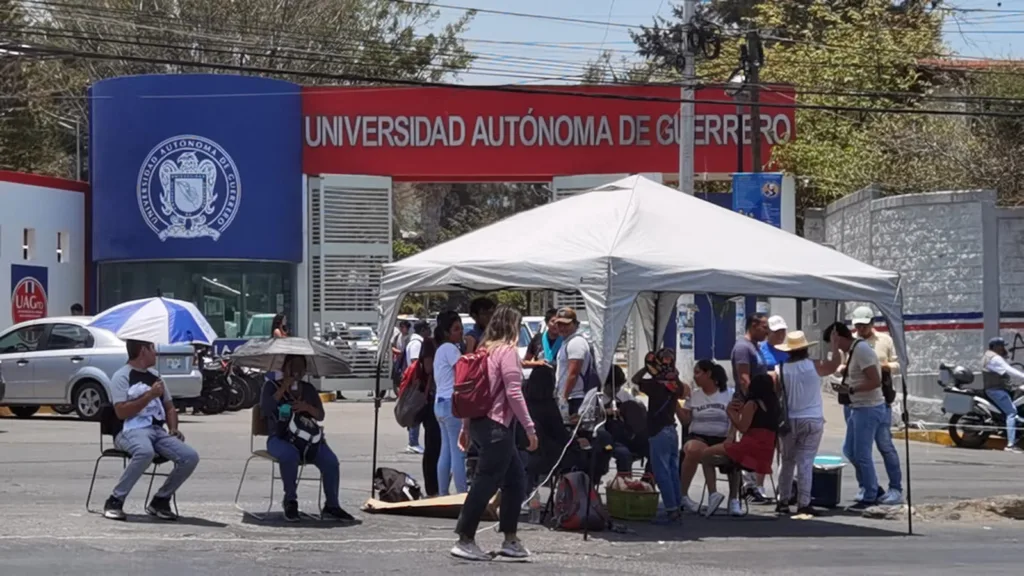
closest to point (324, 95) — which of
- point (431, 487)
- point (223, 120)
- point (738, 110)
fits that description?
point (223, 120)

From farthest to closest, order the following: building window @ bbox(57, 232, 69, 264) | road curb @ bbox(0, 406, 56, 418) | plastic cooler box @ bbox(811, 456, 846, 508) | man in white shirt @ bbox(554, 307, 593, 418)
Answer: building window @ bbox(57, 232, 69, 264) → road curb @ bbox(0, 406, 56, 418) → plastic cooler box @ bbox(811, 456, 846, 508) → man in white shirt @ bbox(554, 307, 593, 418)

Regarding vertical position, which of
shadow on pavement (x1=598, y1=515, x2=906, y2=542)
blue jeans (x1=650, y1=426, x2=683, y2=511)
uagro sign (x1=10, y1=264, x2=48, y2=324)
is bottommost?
shadow on pavement (x1=598, y1=515, x2=906, y2=542)

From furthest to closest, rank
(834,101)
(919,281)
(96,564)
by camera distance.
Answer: (834,101), (919,281), (96,564)

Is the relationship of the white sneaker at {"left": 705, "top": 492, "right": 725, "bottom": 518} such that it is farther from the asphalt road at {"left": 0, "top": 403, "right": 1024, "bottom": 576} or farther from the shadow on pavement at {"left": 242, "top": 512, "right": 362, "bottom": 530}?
the shadow on pavement at {"left": 242, "top": 512, "right": 362, "bottom": 530}

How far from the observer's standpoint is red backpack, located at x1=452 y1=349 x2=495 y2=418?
1091 centimetres

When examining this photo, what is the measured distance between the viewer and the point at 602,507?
12773 millimetres

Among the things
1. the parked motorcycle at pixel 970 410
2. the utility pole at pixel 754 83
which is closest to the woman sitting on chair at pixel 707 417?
the parked motorcycle at pixel 970 410

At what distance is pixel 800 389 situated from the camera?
1391cm

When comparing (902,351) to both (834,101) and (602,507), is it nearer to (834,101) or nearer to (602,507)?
(602,507)

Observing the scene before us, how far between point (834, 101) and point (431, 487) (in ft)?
103

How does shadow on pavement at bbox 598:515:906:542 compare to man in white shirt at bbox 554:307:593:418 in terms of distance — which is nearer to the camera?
shadow on pavement at bbox 598:515:906:542

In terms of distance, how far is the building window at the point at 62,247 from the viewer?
33219 mm

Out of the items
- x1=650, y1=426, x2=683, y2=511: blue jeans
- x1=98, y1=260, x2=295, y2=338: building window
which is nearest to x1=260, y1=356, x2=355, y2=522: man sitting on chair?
x1=650, y1=426, x2=683, y2=511: blue jeans

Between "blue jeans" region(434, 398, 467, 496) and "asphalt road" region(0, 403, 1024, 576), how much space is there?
2.19ft
